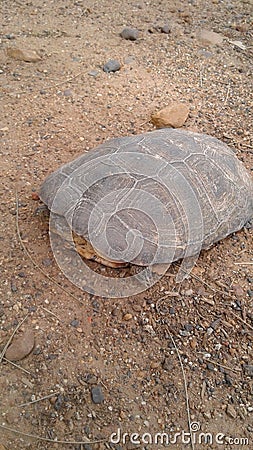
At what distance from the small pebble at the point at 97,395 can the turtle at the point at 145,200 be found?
2.50 ft

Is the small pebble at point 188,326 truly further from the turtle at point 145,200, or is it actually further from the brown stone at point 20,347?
the brown stone at point 20,347

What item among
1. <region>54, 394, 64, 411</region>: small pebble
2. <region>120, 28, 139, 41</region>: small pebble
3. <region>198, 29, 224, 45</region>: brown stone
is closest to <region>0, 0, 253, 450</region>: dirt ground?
<region>54, 394, 64, 411</region>: small pebble

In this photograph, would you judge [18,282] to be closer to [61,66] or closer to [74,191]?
[74,191]

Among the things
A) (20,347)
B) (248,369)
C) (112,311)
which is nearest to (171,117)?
(112,311)

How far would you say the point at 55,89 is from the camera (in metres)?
4.53

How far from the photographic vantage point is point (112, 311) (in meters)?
2.76

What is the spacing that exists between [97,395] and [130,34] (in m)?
4.28

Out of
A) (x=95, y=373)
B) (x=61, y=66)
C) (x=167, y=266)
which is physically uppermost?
(x=61, y=66)

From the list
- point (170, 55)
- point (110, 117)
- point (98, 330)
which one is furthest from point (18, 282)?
point (170, 55)

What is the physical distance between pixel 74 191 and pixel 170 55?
2.96 metres

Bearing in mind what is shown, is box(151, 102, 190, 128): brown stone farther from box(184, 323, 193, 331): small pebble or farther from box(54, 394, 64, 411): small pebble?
box(54, 394, 64, 411): small pebble

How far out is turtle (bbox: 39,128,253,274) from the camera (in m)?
2.71

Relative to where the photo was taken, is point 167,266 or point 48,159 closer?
point 167,266

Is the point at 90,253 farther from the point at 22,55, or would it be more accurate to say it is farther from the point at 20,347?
the point at 22,55
